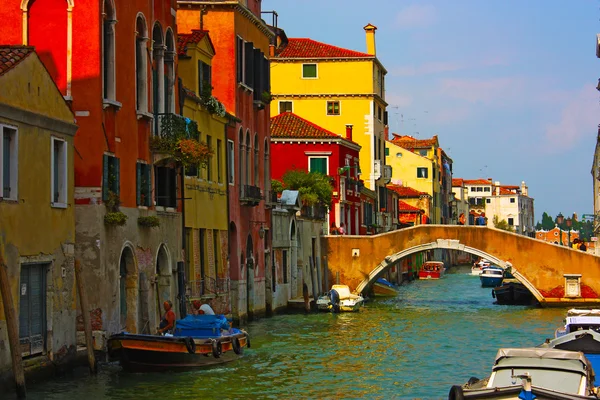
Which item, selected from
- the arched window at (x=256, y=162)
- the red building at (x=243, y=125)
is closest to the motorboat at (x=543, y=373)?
the red building at (x=243, y=125)

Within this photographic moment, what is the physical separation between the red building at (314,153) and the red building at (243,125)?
38.0ft

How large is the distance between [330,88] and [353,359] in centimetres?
3001

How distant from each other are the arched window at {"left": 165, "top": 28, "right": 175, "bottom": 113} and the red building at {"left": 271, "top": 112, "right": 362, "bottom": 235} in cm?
2150

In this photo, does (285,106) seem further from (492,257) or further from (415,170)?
(415,170)

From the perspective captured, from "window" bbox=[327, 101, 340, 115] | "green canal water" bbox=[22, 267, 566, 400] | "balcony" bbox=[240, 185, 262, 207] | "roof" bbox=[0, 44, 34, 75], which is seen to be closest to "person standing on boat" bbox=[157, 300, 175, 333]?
"green canal water" bbox=[22, 267, 566, 400]

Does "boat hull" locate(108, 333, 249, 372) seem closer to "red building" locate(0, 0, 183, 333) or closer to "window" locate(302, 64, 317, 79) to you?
"red building" locate(0, 0, 183, 333)

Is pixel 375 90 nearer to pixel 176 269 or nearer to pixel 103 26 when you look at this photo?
pixel 176 269

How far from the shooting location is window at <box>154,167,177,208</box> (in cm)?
2200

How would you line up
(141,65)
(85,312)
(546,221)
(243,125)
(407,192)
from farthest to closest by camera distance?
(546,221) → (407,192) → (243,125) → (141,65) → (85,312)

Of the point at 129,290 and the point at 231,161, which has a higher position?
the point at 231,161

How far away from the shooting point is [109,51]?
1909cm

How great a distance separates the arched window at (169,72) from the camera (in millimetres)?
22500

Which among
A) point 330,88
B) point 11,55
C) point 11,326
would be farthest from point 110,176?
point 330,88

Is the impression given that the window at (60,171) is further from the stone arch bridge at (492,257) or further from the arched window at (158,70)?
the stone arch bridge at (492,257)
